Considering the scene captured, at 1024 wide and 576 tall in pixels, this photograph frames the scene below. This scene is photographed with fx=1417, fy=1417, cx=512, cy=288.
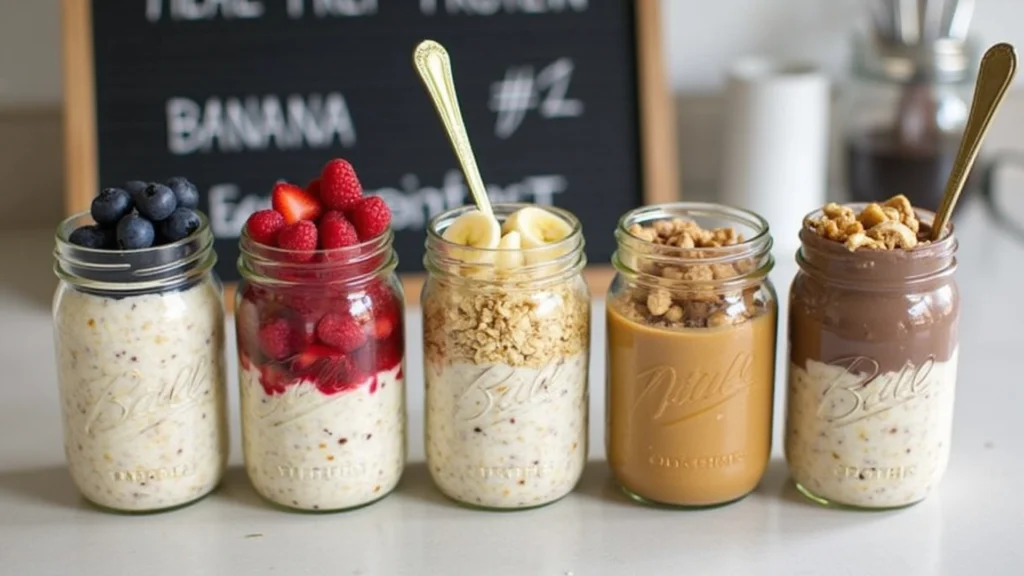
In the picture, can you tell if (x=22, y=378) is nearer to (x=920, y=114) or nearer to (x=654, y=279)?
(x=654, y=279)

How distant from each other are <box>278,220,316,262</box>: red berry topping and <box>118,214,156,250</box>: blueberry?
4.3 inches

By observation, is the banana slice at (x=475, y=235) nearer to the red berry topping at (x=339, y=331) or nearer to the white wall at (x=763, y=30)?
the red berry topping at (x=339, y=331)

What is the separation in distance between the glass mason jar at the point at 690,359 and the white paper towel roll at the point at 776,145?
518 millimetres

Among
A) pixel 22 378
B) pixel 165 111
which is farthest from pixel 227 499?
pixel 165 111

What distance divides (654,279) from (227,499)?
417mm

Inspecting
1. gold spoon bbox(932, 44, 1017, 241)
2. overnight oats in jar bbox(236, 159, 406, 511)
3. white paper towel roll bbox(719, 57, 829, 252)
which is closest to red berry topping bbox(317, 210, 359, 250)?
overnight oats in jar bbox(236, 159, 406, 511)

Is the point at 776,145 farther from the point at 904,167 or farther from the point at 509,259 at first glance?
the point at 509,259

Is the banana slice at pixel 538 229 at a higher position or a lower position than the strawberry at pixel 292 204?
lower

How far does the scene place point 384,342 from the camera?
3.81 ft

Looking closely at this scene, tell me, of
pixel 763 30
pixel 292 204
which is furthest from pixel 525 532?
pixel 763 30

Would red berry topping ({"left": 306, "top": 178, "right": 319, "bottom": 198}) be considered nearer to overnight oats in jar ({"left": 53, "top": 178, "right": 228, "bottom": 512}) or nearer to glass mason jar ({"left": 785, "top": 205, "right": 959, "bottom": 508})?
overnight oats in jar ({"left": 53, "top": 178, "right": 228, "bottom": 512})

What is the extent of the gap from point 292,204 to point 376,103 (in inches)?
22.4

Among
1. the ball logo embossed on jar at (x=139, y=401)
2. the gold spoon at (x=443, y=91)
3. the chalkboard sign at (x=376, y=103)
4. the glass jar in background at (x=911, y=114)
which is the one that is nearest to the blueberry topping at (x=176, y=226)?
the ball logo embossed on jar at (x=139, y=401)

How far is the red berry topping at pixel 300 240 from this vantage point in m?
1.10
